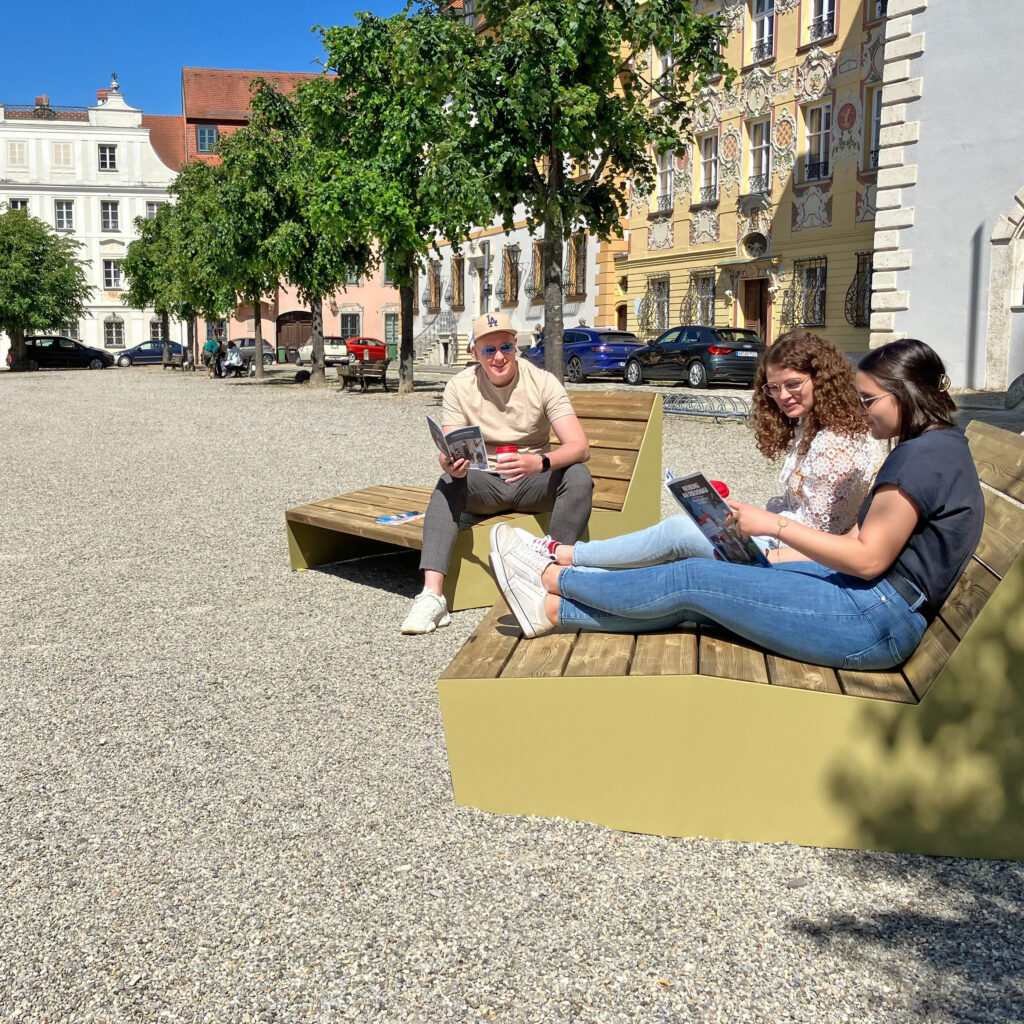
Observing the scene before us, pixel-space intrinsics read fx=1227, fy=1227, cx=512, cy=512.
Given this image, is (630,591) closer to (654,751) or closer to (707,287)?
(654,751)

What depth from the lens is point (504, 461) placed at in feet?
18.9

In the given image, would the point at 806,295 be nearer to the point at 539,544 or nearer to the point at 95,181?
the point at 539,544

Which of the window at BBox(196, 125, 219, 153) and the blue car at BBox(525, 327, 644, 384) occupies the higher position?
the window at BBox(196, 125, 219, 153)

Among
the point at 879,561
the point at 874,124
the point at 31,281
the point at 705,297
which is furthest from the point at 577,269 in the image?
the point at 879,561

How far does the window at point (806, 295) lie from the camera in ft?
97.2

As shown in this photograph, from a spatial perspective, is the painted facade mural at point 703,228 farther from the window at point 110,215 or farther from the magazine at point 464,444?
the window at point 110,215

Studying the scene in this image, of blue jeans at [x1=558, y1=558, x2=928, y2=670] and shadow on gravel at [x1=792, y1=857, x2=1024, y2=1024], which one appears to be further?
blue jeans at [x1=558, y1=558, x2=928, y2=670]

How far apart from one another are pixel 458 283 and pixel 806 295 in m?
22.6

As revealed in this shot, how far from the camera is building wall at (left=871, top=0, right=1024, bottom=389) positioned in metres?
20.4

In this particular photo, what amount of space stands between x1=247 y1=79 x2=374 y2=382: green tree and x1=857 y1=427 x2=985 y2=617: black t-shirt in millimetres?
23652

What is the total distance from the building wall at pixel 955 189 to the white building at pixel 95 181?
55.1 meters

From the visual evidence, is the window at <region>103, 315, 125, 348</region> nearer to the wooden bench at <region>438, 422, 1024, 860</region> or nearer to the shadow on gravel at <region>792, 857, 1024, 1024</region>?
the wooden bench at <region>438, 422, 1024, 860</region>

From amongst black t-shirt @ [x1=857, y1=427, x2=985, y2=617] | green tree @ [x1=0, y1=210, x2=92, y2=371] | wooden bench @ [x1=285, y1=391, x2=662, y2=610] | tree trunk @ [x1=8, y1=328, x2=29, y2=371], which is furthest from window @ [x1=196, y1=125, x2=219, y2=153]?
black t-shirt @ [x1=857, y1=427, x2=985, y2=617]

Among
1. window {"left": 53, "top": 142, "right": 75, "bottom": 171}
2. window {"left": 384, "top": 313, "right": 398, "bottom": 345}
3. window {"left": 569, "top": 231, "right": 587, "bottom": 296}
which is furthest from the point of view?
window {"left": 53, "top": 142, "right": 75, "bottom": 171}
